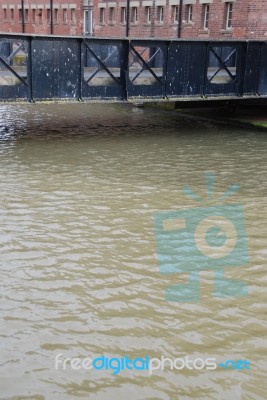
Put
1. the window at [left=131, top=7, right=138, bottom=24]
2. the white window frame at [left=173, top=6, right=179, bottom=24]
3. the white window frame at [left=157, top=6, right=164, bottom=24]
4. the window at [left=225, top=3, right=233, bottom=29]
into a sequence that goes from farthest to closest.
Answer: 1. the window at [left=131, top=7, right=138, bottom=24]
2. the white window frame at [left=157, top=6, right=164, bottom=24]
3. the white window frame at [left=173, top=6, right=179, bottom=24]
4. the window at [left=225, top=3, right=233, bottom=29]

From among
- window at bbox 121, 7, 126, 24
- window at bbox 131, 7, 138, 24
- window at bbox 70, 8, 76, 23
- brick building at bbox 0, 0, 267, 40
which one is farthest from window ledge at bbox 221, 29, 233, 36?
window at bbox 70, 8, 76, 23

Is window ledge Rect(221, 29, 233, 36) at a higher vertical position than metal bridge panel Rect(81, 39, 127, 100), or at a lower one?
higher

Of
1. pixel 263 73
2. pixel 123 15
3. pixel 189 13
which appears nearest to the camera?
pixel 263 73

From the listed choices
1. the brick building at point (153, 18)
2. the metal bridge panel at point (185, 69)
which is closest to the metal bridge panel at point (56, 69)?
the metal bridge panel at point (185, 69)

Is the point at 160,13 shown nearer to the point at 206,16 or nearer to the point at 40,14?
the point at 206,16

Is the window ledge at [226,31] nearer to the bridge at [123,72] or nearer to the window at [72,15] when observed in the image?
the bridge at [123,72]

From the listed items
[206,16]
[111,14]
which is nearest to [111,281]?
[206,16]

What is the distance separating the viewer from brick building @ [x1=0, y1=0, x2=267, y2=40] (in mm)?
24516

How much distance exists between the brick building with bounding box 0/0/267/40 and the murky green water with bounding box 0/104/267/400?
13.0 meters

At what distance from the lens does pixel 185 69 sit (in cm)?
1647

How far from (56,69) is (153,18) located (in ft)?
63.3

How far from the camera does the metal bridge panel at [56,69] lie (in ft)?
46.6

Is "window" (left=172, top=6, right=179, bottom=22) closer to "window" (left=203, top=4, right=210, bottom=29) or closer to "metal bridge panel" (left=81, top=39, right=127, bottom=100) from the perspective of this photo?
"window" (left=203, top=4, right=210, bottom=29)

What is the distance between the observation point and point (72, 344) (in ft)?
17.3
